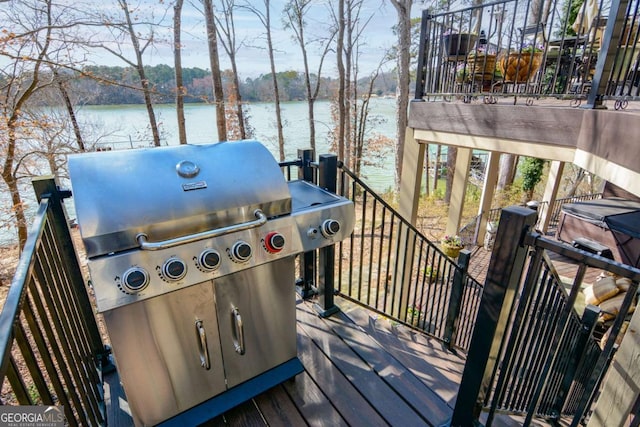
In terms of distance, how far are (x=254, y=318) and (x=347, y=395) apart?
2.42 feet

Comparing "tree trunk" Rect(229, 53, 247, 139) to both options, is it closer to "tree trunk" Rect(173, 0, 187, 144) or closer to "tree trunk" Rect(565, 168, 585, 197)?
"tree trunk" Rect(173, 0, 187, 144)

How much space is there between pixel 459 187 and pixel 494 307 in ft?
20.4

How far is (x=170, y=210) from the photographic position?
4.07 ft

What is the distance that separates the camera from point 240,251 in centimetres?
138

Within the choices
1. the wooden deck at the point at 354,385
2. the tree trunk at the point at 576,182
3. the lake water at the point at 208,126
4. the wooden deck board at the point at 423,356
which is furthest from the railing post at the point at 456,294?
the tree trunk at the point at 576,182

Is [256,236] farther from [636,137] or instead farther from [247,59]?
[247,59]

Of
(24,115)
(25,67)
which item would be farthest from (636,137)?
(24,115)

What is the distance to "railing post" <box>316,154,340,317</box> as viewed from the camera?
2025 mm

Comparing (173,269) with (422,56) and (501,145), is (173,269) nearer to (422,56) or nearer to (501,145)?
(501,145)

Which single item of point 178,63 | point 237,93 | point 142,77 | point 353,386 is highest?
point 178,63

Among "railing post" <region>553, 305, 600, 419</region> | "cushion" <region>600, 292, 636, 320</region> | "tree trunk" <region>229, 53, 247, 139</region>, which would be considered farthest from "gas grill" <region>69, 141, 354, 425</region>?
"tree trunk" <region>229, 53, 247, 139</region>

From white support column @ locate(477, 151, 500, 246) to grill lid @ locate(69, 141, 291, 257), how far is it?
7166 mm

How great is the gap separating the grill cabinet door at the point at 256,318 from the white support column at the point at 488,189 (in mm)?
7027

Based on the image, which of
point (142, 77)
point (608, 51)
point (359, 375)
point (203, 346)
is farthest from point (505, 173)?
point (203, 346)
